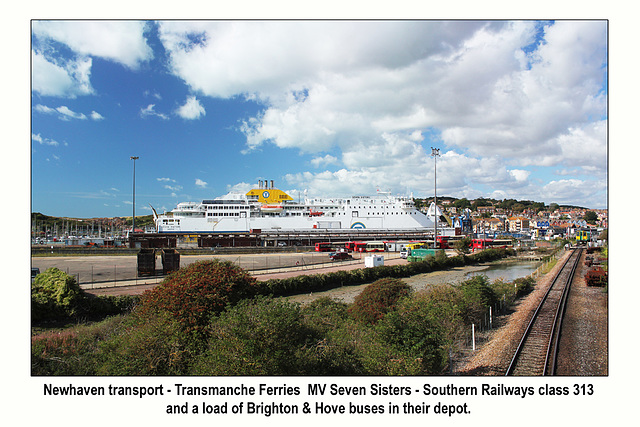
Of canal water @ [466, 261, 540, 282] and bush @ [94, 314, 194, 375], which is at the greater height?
bush @ [94, 314, 194, 375]

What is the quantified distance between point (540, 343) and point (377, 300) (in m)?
4.85

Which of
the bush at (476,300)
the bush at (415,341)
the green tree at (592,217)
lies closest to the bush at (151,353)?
the bush at (415,341)

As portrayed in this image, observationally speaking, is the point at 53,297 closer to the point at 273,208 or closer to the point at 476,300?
the point at 476,300

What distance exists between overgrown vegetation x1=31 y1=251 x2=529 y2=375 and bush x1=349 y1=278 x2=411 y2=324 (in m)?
0.17

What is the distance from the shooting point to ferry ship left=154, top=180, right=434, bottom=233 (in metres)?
57.2

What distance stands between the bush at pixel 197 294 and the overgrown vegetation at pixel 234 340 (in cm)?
2

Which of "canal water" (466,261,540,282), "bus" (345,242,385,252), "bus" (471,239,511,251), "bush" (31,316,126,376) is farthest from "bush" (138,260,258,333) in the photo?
"bus" (471,239,511,251)

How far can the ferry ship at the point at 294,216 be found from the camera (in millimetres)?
57250

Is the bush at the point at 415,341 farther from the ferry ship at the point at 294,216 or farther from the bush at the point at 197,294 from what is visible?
the ferry ship at the point at 294,216

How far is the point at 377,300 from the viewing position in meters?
12.0

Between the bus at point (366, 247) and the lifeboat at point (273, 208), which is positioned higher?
the lifeboat at point (273, 208)

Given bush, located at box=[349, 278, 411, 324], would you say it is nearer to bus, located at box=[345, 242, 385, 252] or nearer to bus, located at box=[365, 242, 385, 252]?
bus, located at box=[345, 242, 385, 252]

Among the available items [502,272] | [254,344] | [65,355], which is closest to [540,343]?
[254,344]
